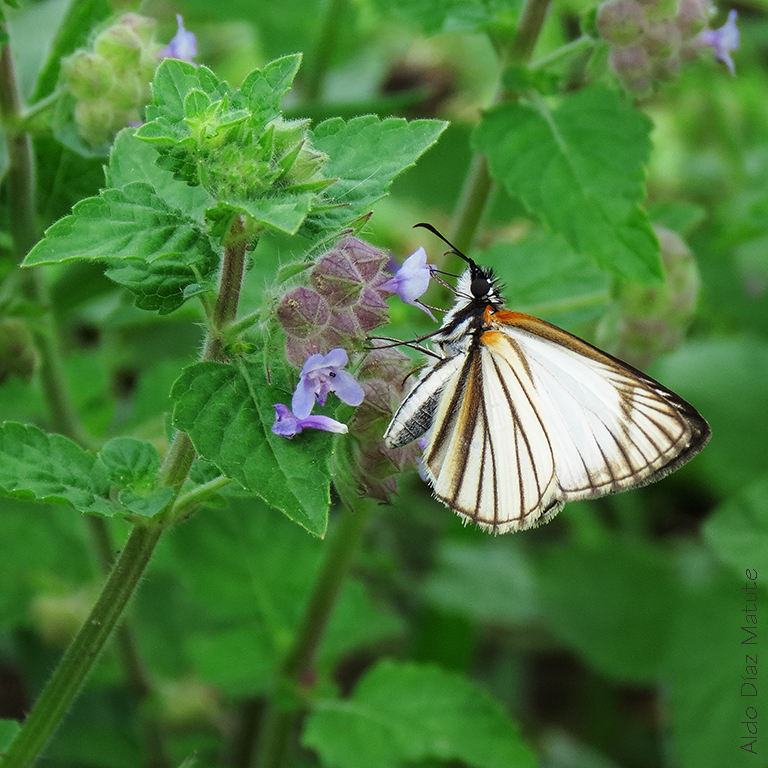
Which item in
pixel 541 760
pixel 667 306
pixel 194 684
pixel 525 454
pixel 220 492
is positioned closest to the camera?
pixel 220 492

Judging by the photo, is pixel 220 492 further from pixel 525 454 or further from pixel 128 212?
pixel 525 454

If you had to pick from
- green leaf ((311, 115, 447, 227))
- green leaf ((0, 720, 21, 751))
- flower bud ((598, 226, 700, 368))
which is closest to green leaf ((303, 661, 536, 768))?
green leaf ((0, 720, 21, 751))

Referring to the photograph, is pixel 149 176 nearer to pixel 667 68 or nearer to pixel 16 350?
pixel 16 350

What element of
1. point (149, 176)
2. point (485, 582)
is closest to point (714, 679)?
point (485, 582)

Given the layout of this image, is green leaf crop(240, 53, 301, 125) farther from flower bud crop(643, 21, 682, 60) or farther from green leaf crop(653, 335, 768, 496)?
green leaf crop(653, 335, 768, 496)

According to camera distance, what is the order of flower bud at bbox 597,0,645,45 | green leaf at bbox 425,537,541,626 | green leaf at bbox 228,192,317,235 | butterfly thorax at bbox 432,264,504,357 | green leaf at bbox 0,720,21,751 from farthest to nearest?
green leaf at bbox 425,537,541,626
flower bud at bbox 597,0,645,45
butterfly thorax at bbox 432,264,504,357
green leaf at bbox 0,720,21,751
green leaf at bbox 228,192,317,235

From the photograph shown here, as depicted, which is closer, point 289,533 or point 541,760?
point 289,533

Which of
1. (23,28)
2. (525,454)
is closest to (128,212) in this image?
(525,454)
